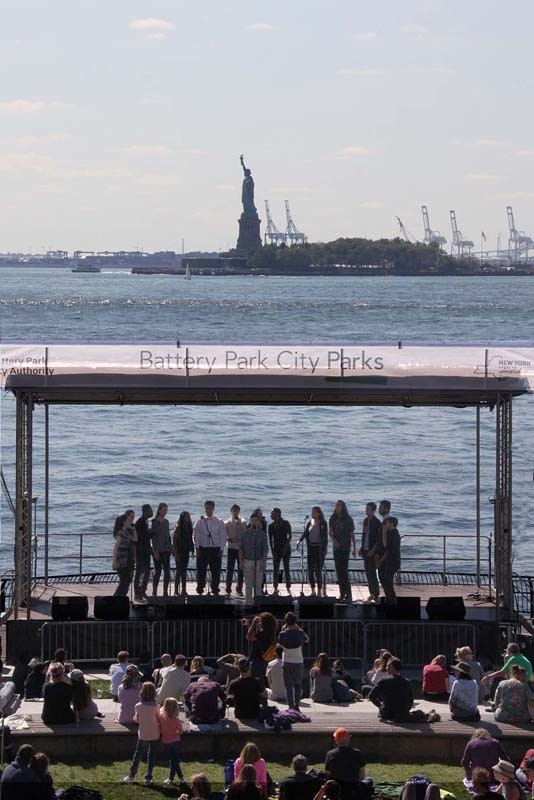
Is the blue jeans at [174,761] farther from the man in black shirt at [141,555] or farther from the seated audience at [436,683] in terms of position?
the man in black shirt at [141,555]

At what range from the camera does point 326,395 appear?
21.2 m

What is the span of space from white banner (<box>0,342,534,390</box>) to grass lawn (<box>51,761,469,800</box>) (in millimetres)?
6623

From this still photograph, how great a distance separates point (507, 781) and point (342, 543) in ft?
31.3

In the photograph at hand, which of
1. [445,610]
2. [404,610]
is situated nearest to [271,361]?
[404,610]

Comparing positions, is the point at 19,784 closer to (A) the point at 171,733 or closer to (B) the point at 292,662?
(A) the point at 171,733

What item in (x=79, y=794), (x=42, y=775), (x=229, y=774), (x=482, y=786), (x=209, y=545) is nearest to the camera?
(x=482, y=786)

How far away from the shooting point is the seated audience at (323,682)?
16.8 metres

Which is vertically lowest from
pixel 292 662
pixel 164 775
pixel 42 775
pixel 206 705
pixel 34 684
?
pixel 164 775

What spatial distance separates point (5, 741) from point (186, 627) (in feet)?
17.0

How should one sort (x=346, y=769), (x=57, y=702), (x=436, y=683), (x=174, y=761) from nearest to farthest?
(x=346, y=769)
(x=174, y=761)
(x=57, y=702)
(x=436, y=683)

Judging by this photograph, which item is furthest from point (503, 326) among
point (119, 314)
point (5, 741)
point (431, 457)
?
point (5, 741)

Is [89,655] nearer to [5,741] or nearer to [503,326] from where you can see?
[5,741]

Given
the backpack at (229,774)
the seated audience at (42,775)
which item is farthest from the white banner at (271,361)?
the seated audience at (42,775)

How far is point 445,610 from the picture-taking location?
2009 centimetres
